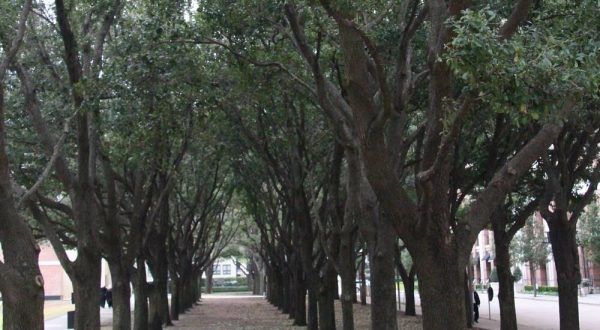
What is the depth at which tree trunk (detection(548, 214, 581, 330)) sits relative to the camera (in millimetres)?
13898

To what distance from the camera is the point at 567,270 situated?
13.9 m

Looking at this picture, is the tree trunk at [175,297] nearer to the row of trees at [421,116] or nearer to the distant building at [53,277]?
the row of trees at [421,116]

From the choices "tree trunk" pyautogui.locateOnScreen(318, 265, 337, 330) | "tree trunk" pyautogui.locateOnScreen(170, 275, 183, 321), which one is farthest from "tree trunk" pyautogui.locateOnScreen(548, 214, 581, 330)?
"tree trunk" pyautogui.locateOnScreen(170, 275, 183, 321)

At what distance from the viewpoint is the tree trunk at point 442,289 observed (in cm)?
762

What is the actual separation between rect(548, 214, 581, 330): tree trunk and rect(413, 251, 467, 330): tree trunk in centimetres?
711

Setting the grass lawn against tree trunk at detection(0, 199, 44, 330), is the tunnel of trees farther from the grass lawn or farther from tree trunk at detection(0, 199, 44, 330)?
the grass lawn

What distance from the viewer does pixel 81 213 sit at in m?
11.7

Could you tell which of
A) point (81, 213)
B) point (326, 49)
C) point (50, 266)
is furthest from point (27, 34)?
point (50, 266)

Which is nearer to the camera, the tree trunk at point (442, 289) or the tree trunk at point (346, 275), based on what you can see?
the tree trunk at point (442, 289)

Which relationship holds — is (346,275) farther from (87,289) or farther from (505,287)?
(87,289)

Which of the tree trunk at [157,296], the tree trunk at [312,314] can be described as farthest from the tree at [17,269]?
the tree trunk at [157,296]

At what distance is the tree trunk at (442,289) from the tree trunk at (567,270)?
23.3ft

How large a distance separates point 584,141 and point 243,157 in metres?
9.90

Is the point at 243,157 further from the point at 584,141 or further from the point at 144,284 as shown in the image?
A: the point at 584,141
